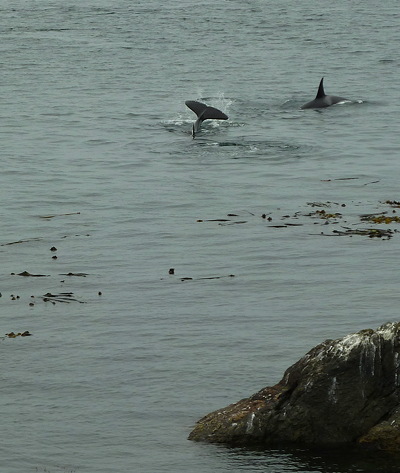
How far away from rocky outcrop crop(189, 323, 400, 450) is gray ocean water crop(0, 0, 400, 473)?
0.19 meters

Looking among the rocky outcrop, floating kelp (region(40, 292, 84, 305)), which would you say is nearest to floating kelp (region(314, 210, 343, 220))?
floating kelp (region(40, 292, 84, 305))

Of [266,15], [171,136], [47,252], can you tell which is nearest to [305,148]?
[171,136]

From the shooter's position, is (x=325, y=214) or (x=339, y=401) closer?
(x=339, y=401)

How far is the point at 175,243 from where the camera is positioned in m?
18.3

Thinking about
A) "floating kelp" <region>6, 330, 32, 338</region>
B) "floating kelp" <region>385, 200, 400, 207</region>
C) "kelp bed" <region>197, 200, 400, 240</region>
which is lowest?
"floating kelp" <region>6, 330, 32, 338</region>

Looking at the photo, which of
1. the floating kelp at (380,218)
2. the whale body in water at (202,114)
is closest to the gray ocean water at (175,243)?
the floating kelp at (380,218)

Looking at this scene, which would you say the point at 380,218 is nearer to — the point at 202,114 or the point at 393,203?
the point at 393,203

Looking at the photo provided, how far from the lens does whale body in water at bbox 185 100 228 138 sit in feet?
90.2

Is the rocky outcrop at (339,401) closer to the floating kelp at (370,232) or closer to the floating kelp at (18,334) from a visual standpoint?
the floating kelp at (18,334)

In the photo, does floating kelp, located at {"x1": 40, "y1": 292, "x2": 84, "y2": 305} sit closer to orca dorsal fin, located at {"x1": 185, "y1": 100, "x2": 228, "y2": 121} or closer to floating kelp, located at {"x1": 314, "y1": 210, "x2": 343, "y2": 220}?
floating kelp, located at {"x1": 314, "y1": 210, "x2": 343, "y2": 220}

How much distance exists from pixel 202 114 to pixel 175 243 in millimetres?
9753

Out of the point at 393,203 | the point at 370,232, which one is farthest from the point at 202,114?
the point at 370,232

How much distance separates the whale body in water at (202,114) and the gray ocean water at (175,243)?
51 centimetres

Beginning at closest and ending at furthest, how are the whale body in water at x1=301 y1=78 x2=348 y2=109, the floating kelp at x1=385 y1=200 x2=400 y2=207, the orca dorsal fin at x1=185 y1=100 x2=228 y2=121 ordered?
the floating kelp at x1=385 y1=200 x2=400 y2=207 → the orca dorsal fin at x1=185 y1=100 x2=228 y2=121 → the whale body in water at x1=301 y1=78 x2=348 y2=109
